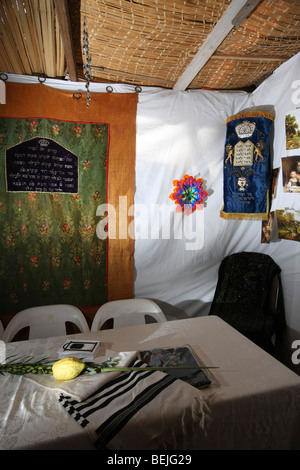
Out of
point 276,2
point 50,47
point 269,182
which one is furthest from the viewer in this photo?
point 269,182

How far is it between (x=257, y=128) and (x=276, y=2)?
868 millimetres

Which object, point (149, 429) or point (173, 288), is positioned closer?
point (149, 429)


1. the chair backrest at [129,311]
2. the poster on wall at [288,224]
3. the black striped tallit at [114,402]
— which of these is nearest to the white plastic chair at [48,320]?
the chair backrest at [129,311]

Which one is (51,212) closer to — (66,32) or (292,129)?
(66,32)

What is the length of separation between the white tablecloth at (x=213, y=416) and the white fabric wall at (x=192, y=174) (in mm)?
1302

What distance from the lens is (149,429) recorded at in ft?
3.00

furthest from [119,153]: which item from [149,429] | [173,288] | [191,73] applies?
[149,429]

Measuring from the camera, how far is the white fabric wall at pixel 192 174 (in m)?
2.45

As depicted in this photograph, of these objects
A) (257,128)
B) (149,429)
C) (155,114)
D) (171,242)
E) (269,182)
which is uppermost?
(155,114)

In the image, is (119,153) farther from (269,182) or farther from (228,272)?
(228,272)

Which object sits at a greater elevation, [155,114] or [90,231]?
[155,114]

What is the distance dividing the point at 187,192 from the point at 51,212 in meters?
1.22

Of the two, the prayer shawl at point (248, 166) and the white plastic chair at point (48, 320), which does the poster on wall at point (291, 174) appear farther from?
the white plastic chair at point (48, 320)

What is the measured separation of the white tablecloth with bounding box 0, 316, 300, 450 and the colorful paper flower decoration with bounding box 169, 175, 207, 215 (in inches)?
57.2
